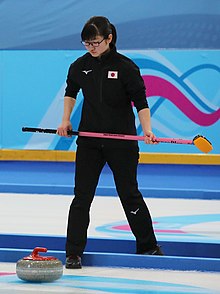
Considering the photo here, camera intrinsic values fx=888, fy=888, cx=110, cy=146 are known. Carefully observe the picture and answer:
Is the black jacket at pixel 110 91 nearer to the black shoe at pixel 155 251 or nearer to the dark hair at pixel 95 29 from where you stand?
the dark hair at pixel 95 29

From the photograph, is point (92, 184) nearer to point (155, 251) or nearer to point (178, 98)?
point (155, 251)

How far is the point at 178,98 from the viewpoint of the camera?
26.7ft

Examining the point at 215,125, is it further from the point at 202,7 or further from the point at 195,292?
the point at 195,292

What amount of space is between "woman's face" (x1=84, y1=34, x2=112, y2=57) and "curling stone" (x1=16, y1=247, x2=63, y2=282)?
1015 mm

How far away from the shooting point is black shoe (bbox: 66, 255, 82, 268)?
4211 mm

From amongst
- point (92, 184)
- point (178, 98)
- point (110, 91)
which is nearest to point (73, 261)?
point (92, 184)

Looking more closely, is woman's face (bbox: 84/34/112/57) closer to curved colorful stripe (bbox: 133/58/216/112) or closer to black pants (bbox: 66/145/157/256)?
black pants (bbox: 66/145/157/256)

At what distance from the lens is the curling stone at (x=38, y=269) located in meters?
3.78

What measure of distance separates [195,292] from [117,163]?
2.92ft

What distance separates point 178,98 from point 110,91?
3.94m

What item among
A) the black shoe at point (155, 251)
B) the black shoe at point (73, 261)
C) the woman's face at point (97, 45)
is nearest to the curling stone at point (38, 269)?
the black shoe at point (73, 261)

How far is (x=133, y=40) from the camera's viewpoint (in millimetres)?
8211

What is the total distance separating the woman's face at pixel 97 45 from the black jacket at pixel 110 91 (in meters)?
0.07

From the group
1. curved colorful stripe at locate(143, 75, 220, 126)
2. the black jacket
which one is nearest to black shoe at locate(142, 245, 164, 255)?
the black jacket
